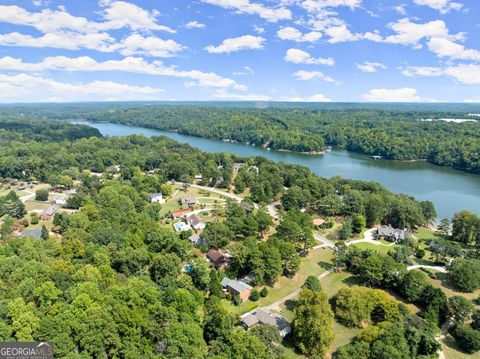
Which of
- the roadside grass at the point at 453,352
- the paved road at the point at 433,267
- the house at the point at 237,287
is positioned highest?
the paved road at the point at 433,267

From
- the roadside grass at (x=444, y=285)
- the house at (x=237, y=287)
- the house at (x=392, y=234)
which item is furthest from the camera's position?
the house at (x=392, y=234)

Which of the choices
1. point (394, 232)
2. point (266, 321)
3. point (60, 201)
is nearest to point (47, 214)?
point (60, 201)

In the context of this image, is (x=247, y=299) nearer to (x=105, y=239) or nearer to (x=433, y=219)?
(x=105, y=239)

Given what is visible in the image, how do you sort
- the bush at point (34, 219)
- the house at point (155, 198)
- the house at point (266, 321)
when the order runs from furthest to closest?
the house at point (155, 198), the bush at point (34, 219), the house at point (266, 321)

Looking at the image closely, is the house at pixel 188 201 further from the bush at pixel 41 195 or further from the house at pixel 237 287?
the house at pixel 237 287

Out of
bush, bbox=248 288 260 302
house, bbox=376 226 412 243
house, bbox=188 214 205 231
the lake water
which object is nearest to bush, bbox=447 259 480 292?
house, bbox=376 226 412 243

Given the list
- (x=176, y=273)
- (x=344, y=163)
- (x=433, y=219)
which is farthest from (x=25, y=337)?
(x=344, y=163)

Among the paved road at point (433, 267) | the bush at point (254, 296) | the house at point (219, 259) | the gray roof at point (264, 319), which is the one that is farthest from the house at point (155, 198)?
the paved road at point (433, 267)
